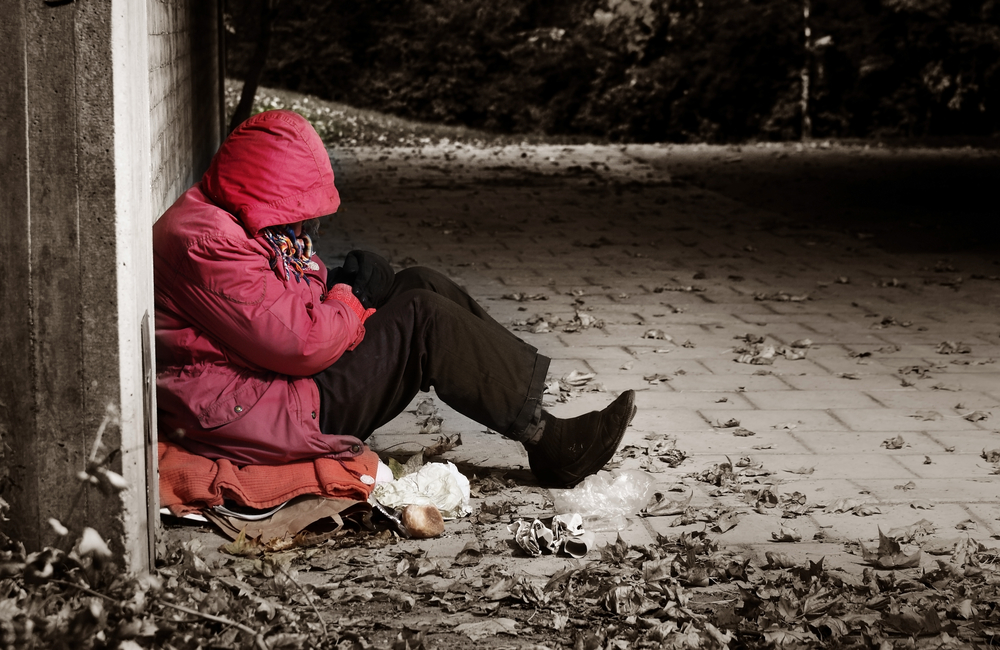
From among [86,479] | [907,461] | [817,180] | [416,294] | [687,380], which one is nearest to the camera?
[86,479]

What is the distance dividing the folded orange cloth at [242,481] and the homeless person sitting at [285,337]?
0.12ft

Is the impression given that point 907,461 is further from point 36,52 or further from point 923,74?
point 923,74

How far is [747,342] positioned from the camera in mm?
6520

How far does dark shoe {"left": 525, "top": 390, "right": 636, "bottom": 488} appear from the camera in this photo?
420 cm

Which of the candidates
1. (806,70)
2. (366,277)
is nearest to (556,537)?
(366,277)

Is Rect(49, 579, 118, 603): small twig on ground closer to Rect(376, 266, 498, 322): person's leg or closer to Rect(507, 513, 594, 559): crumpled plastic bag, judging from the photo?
Rect(507, 513, 594, 559): crumpled plastic bag

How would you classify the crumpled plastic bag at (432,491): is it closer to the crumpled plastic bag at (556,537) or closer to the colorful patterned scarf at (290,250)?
the crumpled plastic bag at (556,537)

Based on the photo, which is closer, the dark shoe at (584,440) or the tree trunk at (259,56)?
the dark shoe at (584,440)

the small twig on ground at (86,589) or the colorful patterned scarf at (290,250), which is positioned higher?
Answer: the colorful patterned scarf at (290,250)

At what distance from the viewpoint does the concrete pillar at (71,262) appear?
2.78 metres

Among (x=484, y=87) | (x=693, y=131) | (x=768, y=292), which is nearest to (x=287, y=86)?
(x=484, y=87)

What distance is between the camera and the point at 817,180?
15.3 meters

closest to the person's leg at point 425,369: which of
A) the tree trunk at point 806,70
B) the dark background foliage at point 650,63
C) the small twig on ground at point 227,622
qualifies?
the small twig on ground at point 227,622

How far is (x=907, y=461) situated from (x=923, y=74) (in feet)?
65.0
